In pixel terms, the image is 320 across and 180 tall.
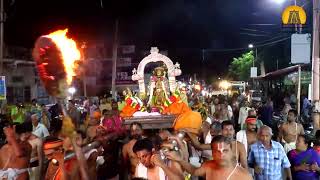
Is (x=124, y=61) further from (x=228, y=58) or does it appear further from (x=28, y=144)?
(x=228, y=58)

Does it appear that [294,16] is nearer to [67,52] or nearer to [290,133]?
[290,133]

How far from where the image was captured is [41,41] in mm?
A: 6000

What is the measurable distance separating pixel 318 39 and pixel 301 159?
775cm

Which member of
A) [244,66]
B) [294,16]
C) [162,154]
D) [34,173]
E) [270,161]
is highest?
[244,66]

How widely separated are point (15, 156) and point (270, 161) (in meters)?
3.70

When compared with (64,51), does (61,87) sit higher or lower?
lower

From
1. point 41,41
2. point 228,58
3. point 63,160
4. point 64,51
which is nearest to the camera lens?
point 63,160

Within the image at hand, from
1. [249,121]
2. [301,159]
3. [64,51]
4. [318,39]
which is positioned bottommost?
[301,159]

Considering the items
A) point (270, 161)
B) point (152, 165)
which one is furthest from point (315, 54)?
point (152, 165)

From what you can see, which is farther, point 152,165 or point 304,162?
point 304,162

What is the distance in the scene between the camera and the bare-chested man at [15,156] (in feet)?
22.3

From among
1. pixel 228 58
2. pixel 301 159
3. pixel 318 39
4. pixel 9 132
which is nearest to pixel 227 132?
pixel 301 159

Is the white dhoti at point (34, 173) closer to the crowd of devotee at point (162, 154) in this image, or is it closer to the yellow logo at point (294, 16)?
the crowd of devotee at point (162, 154)

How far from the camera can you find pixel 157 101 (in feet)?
56.6
